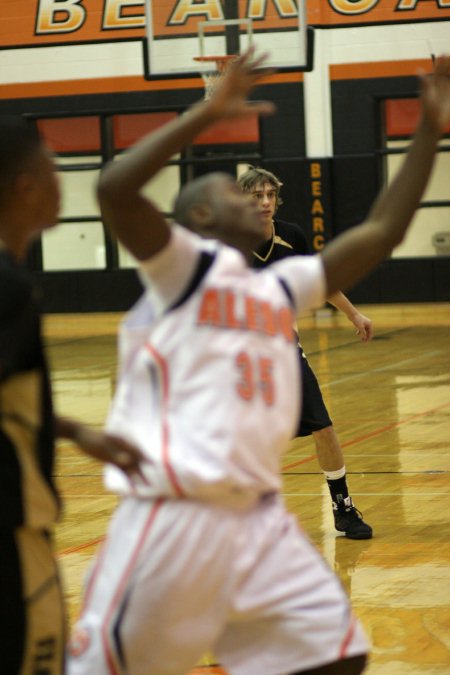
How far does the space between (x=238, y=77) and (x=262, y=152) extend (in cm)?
1771

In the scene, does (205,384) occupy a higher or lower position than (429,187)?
lower

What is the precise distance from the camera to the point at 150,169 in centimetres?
262

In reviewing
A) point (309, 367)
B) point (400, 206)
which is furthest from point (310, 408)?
point (400, 206)

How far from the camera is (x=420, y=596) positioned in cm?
522

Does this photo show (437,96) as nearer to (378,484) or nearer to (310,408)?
(310,408)

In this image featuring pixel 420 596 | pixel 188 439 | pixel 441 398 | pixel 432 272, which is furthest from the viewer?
pixel 432 272

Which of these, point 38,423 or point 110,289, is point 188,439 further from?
point 110,289

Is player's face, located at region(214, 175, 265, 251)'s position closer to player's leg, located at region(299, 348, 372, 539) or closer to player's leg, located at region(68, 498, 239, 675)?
player's leg, located at region(68, 498, 239, 675)

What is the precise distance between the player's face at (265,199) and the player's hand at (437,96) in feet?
9.88

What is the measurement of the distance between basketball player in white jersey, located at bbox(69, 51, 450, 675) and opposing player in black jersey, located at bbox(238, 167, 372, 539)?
10.8 ft

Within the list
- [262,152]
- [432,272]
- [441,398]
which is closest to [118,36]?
[262,152]

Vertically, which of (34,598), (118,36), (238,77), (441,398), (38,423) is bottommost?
(441,398)

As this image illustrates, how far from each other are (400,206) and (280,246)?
3.25 meters

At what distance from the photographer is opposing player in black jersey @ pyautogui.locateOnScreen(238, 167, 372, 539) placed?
240 inches
